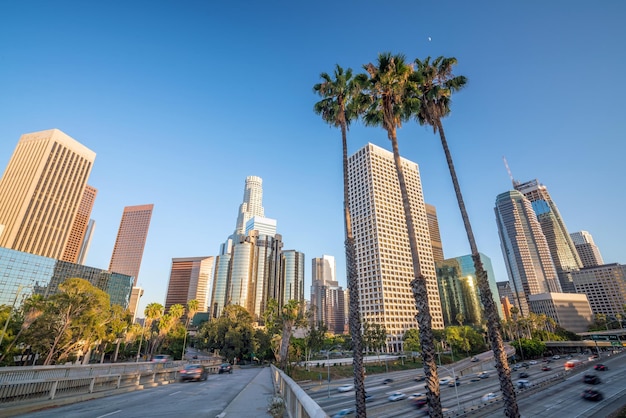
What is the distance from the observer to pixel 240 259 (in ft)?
634

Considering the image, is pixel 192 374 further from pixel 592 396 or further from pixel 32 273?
pixel 32 273

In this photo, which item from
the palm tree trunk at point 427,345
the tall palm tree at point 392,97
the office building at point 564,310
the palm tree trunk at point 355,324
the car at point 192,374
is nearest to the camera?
the palm tree trunk at point 427,345

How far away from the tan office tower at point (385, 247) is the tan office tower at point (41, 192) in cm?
15822

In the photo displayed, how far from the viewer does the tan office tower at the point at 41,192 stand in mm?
137250

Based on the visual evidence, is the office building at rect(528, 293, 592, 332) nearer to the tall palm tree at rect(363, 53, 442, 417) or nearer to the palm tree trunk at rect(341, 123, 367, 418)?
the tall palm tree at rect(363, 53, 442, 417)

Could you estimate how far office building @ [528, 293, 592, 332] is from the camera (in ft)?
619

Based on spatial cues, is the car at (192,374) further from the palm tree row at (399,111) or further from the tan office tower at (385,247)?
the tan office tower at (385,247)

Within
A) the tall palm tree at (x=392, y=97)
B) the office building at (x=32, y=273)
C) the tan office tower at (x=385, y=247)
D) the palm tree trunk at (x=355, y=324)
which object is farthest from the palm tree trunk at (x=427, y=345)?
the office building at (x=32, y=273)

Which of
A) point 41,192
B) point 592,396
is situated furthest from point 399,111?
point 41,192

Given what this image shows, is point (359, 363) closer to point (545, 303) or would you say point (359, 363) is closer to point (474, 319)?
point (474, 319)

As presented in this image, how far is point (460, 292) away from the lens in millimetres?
185375

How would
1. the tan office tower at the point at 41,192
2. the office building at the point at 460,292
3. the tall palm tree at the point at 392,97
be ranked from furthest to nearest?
the office building at the point at 460,292, the tan office tower at the point at 41,192, the tall palm tree at the point at 392,97

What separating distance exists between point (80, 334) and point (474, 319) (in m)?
199

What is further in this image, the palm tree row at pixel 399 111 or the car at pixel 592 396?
the car at pixel 592 396
